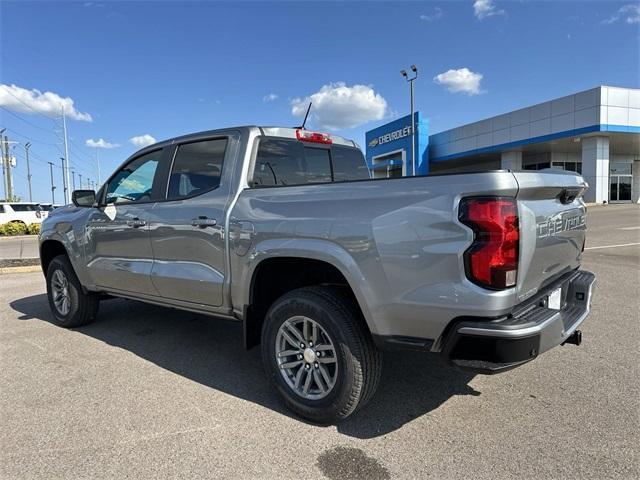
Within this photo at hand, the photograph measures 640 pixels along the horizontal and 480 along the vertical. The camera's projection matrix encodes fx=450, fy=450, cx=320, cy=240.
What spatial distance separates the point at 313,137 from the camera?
4.15 meters

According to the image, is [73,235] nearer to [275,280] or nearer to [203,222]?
[203,222]

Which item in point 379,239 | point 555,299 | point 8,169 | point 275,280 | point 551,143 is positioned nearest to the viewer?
point 379,239

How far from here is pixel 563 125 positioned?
28.5m

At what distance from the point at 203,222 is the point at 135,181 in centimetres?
144

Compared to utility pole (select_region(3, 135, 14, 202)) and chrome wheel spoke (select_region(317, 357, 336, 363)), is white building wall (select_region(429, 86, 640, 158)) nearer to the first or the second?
chrome wheel spoke (select_region(317, 357, 336, 363))

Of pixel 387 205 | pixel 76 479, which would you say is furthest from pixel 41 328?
pixel 387 205

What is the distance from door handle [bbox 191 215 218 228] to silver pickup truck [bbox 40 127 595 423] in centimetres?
2

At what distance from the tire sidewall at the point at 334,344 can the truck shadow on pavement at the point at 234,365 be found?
17cm

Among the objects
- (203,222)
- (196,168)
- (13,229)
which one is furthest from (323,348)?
(13,229)

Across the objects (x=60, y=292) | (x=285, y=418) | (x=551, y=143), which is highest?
(x=551, y=143)

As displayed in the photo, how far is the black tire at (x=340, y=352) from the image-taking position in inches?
108

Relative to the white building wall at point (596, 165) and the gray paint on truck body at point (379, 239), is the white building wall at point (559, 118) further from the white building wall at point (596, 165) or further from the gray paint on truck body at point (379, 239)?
the gray paint on truck body at point (379, 239)

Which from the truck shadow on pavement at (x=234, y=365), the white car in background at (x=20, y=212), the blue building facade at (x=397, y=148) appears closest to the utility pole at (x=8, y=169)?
the white car in background at (x=20, y=212)

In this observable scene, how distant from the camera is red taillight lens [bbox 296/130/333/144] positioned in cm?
402
